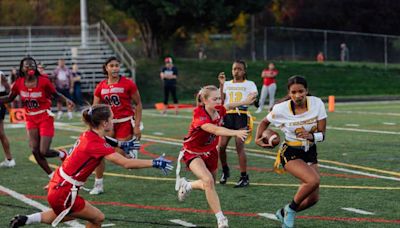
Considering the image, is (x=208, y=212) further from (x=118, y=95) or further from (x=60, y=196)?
(x=60, y=196)

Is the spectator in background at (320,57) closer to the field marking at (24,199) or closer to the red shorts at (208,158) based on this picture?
the field marking at (24,199)

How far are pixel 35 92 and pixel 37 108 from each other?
0.84 ft

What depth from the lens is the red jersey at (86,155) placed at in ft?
25.2

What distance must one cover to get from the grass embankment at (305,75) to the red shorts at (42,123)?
926 inches

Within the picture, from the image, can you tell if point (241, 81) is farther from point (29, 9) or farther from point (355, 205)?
point (29, 9)

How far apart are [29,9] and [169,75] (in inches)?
1674

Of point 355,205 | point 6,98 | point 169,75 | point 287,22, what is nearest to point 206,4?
point 169,75

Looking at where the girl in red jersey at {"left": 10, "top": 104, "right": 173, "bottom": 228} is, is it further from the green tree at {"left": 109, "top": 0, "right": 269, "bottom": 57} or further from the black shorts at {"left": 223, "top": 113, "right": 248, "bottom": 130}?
the green tree at {"left": 109, "top": 0, "right": 269, "bottom": 57}

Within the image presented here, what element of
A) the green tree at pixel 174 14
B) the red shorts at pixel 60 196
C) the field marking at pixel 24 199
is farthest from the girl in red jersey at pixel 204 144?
the green tree at pixel 174 14

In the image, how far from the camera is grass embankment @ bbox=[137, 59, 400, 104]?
39.0m

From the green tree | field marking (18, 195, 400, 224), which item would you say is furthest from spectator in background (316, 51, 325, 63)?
field marking (18, 195, 400, 224)

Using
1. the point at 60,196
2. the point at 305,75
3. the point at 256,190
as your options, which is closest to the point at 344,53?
the point at 305,75

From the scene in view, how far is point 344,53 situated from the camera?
48.7 meters

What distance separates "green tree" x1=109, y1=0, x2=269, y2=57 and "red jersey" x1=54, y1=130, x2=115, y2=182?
32.2 metres
